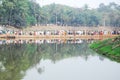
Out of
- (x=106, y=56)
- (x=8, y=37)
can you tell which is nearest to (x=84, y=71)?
(x=106, y=56)

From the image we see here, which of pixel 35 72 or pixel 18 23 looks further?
pixel 18 23

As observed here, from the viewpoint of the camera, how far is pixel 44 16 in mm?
107875

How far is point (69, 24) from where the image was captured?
124875 millimetres

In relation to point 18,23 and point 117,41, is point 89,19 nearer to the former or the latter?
point 18,23

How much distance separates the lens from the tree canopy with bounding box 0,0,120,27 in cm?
8725

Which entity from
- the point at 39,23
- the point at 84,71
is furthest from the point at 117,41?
the point at 39,23

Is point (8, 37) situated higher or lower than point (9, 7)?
lower

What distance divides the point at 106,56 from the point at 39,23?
235 ft

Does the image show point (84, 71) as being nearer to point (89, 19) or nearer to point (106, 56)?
point (106, 56)

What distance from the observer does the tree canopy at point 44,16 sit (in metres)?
87.2

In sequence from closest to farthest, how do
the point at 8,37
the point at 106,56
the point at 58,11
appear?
the point at 106,56 → the point at 8,37 → the point at 58,11

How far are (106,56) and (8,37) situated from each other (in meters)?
34.8

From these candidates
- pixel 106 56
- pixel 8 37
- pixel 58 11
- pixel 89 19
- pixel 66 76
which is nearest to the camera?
pixel 66 76

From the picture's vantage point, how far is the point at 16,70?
2558cm
